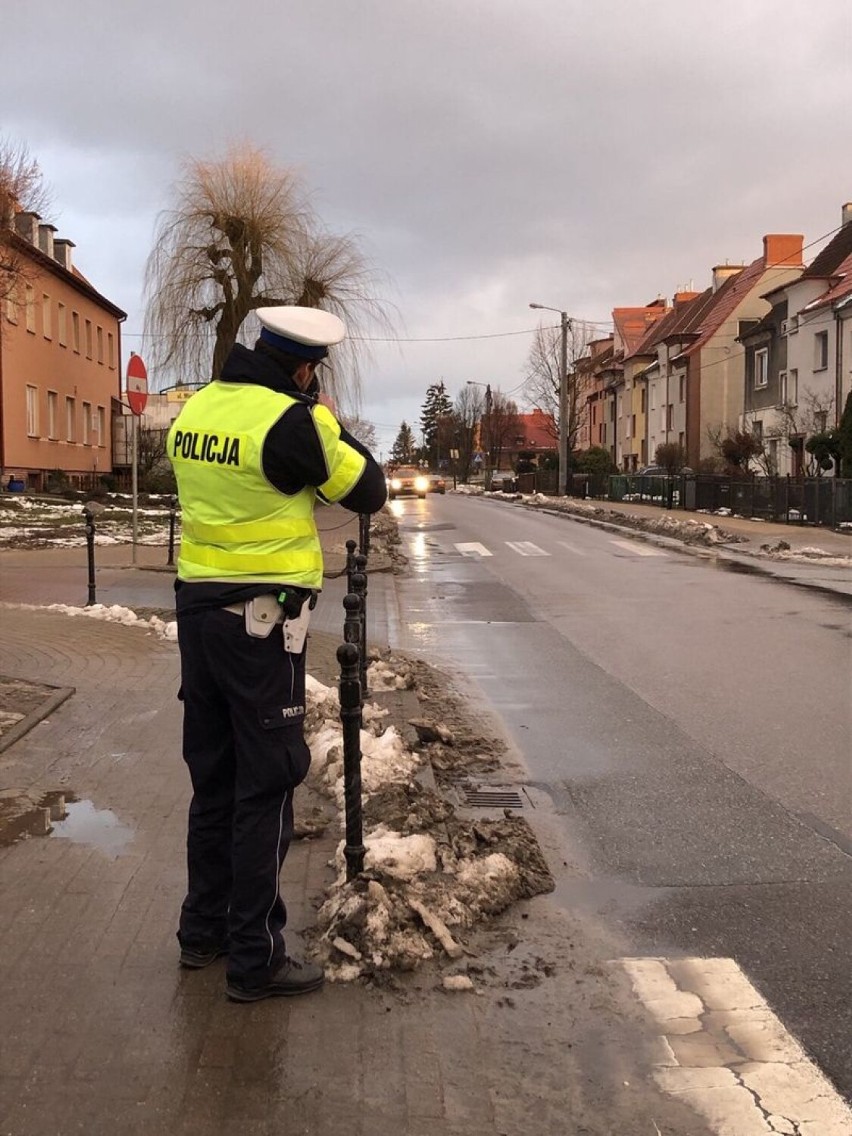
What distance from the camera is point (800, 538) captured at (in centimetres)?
2344

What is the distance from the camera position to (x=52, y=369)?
39.5m

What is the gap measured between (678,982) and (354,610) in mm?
2468

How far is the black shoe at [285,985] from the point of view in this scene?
323cm

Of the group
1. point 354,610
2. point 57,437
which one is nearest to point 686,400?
point 57,437

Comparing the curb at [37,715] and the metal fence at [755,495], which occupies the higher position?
the metal fence at [755,495]

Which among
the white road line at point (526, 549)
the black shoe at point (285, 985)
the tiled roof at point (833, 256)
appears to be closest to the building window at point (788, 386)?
the tiled roof at point (833, 256)

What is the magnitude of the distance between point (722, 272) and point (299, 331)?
2312 inches

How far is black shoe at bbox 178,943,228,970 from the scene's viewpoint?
11.4ft

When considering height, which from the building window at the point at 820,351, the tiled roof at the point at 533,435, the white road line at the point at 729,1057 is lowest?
the white road line at the point at 729,1057

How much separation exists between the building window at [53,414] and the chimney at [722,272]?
117ft

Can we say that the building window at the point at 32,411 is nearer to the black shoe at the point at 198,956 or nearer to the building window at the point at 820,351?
the building window at the point at 820,351

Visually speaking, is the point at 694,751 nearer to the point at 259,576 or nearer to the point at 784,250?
the point at 259,576

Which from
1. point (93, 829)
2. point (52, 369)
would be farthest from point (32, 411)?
point (93, 829)

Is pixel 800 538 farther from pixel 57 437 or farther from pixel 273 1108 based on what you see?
pixel 57 437
